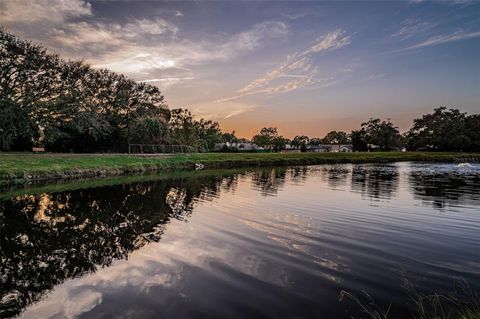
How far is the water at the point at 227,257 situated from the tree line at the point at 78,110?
2848cm

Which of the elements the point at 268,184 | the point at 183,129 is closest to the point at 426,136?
the point at 183,129

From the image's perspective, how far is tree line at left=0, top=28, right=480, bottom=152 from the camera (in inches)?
1543

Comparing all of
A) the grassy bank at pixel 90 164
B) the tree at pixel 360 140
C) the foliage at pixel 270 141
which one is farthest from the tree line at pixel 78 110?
the foliage at pixel 270 141

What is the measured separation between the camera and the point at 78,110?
1762 inches

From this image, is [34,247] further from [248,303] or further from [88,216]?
[248,303]

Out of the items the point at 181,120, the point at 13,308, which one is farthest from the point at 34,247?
the point at 181,120

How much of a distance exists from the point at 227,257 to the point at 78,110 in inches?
1703

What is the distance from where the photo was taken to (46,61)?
41156 mm

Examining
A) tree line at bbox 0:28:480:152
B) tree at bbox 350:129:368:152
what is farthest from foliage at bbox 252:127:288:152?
tree line at bbox 0:28:480:152

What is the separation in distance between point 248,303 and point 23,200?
18.1m

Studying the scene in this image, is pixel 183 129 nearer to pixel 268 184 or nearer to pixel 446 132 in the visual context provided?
pixel 268 184

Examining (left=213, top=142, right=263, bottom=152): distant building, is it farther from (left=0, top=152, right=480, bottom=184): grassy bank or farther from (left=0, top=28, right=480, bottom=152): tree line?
(left=0, top=152, right=480, bottom=184): grassy bank

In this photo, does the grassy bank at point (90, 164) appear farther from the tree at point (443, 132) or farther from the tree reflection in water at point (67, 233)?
the tree at point (443, 132)

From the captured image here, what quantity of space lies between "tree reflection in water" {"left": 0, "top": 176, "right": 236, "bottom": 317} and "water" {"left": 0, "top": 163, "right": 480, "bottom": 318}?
0.04m
